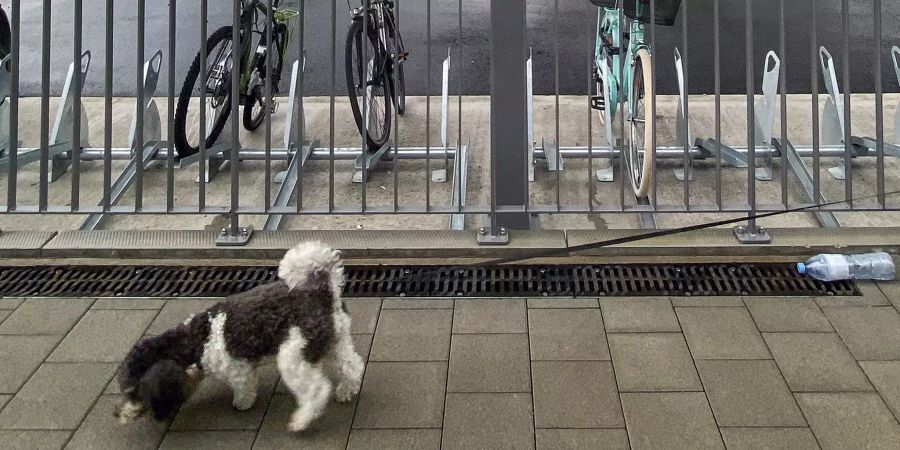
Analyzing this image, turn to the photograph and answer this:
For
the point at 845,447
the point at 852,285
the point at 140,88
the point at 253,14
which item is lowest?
the point at 845,447

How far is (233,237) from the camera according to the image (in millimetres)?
4484

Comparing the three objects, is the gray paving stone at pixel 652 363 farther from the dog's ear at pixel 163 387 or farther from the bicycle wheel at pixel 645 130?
the dog's ear at pixel 163 387

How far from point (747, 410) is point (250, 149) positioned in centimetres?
370

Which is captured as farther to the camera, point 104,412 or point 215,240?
point 215,240

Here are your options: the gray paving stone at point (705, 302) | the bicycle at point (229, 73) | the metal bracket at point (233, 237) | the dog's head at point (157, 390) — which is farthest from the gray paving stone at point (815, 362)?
the bicycle at point (229, 73)

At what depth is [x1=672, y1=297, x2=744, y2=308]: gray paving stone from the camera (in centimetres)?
390

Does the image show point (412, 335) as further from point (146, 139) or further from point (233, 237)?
point (146, 139)

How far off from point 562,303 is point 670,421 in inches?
38.3

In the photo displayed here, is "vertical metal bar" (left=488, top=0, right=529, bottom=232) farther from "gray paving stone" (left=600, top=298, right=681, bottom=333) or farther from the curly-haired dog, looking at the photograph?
the curly-haired dog

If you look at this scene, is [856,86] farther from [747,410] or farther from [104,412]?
[104,412]

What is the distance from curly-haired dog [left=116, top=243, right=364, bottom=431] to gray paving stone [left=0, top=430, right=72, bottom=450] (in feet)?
0.93

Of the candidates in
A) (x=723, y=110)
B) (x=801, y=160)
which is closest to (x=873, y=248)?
(x=801, y=160)

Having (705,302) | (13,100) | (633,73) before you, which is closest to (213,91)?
(13,100)

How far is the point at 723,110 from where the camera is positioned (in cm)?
629
